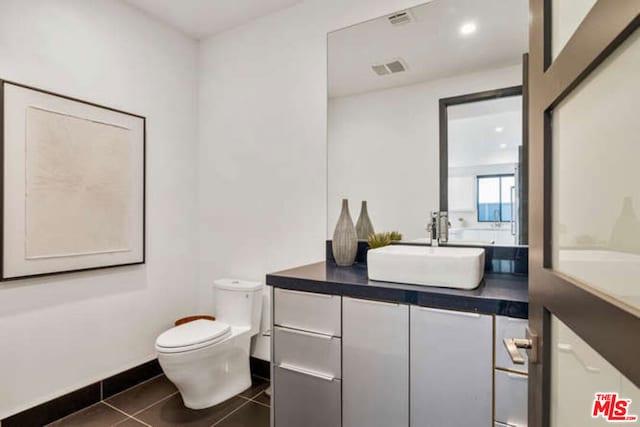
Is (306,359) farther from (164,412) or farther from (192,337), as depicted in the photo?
(164,412)

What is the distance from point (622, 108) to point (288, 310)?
1.52 m

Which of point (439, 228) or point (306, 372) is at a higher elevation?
point (439, 228)

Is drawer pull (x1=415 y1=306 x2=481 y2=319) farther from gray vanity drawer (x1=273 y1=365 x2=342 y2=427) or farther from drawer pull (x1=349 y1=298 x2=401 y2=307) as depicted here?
gray vanity drawer (x1=273 y1=365 x2=342 y2=427)

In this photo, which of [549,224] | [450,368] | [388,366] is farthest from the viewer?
[388,366]

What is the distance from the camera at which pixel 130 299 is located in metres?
2.46

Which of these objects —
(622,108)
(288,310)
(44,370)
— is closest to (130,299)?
(44,370)

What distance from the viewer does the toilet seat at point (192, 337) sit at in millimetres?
1964

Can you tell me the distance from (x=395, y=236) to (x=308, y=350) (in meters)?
0.85

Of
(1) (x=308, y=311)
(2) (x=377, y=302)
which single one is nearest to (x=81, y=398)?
(1) (x=308, y=311)

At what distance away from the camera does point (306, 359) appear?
65.6 inches

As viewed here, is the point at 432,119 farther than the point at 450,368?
Yes

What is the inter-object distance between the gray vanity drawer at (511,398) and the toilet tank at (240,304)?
1.64m

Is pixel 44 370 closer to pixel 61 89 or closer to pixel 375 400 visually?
pixel 61 89

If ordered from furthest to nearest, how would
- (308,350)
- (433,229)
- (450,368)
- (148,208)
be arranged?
(148,208) < (433,229) < (308,350) < (450,368)
